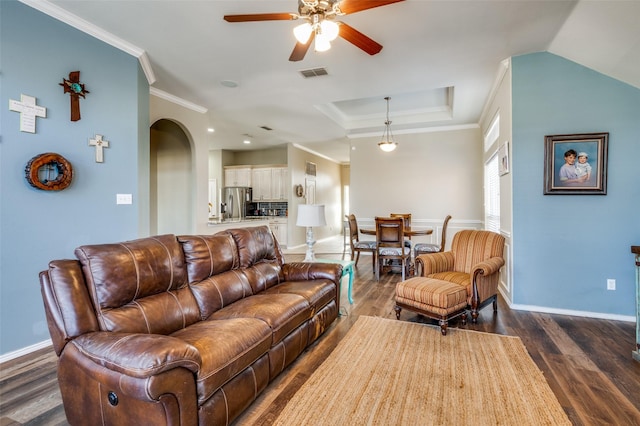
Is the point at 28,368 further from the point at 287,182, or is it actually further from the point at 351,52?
the point at 287,182

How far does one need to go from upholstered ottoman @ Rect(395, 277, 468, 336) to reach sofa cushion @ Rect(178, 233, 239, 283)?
5.78 ft

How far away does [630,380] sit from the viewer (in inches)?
85.0

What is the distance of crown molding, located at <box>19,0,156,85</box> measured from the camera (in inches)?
104

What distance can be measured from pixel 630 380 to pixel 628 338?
0.92 meters

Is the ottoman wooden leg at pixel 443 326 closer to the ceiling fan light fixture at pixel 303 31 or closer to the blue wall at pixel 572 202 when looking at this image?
the blue wall at pixel 572 202

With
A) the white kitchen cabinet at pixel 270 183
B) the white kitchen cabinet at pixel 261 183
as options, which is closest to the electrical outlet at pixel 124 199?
the white kitchen cabinet at pixel 270 183

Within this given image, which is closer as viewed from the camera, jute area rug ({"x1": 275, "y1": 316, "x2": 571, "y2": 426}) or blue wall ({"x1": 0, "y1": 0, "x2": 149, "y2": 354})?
jute area rug ({"x1": 275, "y1": 316, "x2": 571, "y2": 426})

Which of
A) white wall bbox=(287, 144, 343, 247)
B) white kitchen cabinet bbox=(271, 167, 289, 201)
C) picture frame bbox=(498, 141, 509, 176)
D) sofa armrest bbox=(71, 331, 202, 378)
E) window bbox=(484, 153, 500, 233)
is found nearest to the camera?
sofa armrest bbox=(71, 331, 202, 378)

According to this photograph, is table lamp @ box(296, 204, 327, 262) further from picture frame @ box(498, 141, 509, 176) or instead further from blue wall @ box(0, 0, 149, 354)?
picture frame @ box(498, 141, 509, 176)

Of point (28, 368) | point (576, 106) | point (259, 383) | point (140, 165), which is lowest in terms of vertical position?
point (28, 368)

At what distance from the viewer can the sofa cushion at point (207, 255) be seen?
2342 millimetres

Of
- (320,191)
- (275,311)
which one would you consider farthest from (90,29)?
(320,191)

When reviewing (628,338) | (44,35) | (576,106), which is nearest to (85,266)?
(44,35)

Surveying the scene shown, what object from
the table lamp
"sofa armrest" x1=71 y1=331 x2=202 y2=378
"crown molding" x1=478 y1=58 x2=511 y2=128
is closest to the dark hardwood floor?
"sofa armrest" x1=71 y1=331 x2=202 y2=378
